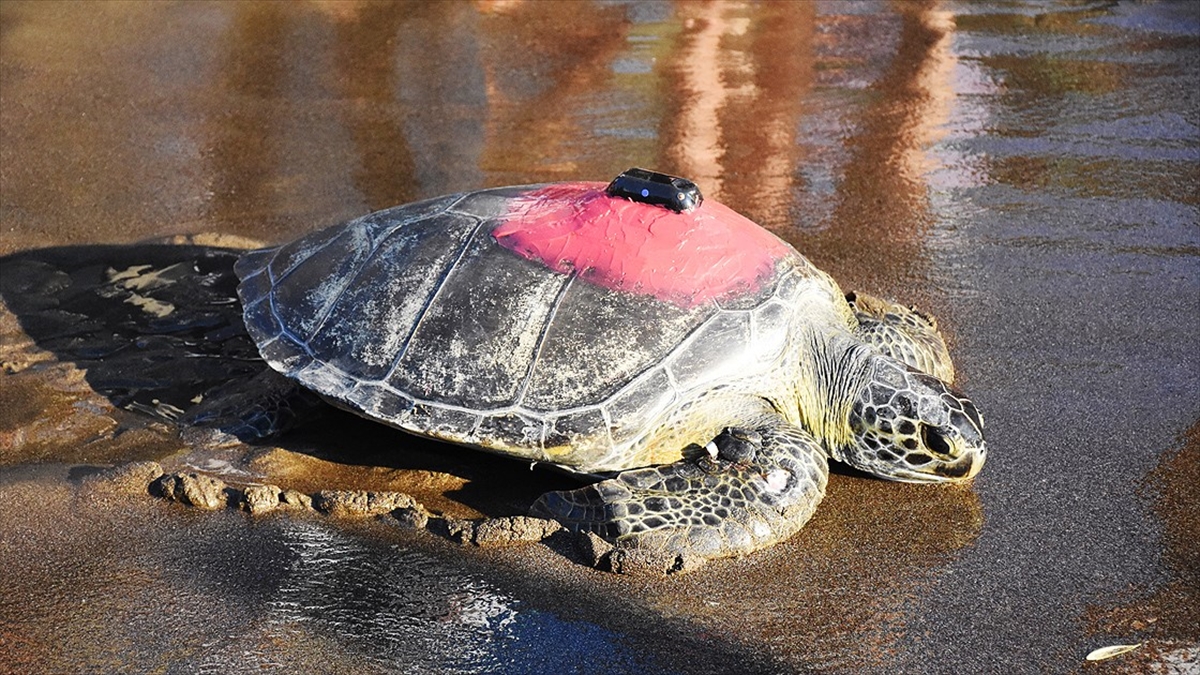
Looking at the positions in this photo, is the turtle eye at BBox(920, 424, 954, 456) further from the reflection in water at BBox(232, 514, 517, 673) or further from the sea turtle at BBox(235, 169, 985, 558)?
the reflection in water at BBox(232, 514, 517, 673)

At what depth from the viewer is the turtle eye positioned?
388 cm

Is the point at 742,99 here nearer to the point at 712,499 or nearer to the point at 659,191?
the point at 659,191

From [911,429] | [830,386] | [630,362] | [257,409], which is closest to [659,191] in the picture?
[630,362]

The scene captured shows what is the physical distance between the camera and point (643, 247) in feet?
13.0

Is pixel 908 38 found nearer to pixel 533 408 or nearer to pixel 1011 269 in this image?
pixel 1011 269

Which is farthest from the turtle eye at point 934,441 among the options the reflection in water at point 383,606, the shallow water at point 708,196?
the reflection in water at point 383,606

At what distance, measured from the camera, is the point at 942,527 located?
3781 millimetres

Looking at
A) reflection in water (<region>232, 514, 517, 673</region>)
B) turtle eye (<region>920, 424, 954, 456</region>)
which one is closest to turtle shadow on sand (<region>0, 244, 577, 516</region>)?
reflection in water (<region>232, 514, 517, 673</region>)

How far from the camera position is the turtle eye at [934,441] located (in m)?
3.88

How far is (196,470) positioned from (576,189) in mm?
1914

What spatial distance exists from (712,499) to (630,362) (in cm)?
Answer: 58

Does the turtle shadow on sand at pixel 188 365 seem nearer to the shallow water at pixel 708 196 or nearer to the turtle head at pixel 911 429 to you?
the shallow water at pixel 708 196

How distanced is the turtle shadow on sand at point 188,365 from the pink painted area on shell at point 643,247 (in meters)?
0.87

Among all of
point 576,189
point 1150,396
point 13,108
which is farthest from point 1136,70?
point 13,108
